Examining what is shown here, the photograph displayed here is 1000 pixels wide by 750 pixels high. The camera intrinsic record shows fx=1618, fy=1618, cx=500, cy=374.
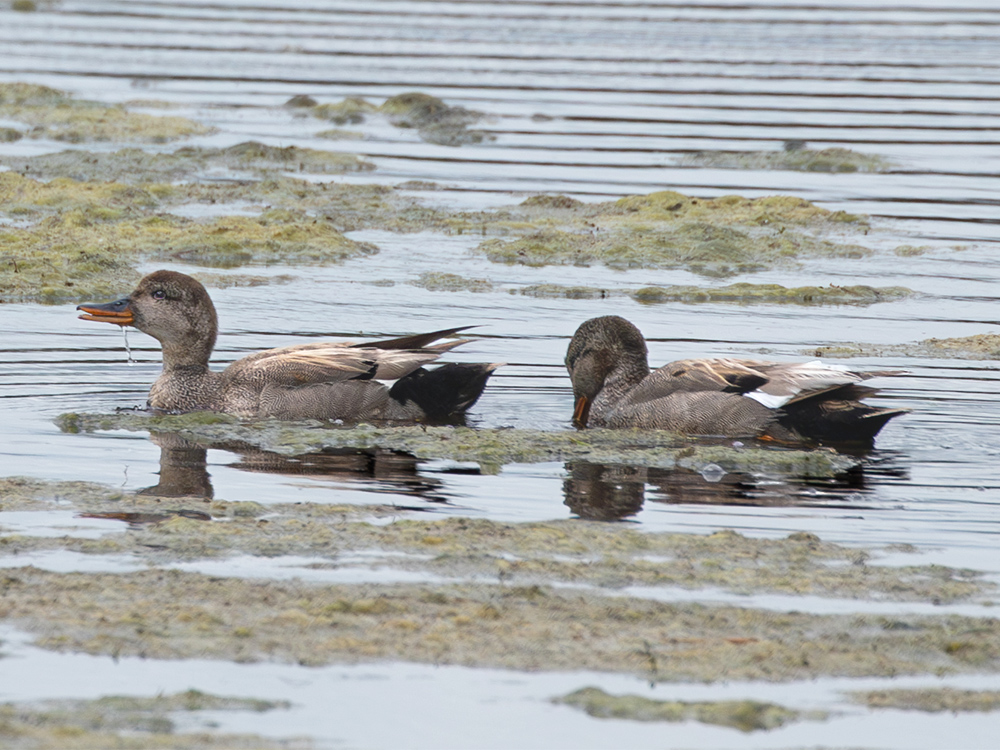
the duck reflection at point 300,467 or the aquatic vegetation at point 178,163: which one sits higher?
the aquatic vegetation at point 178,163

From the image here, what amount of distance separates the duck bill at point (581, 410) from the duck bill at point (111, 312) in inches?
107

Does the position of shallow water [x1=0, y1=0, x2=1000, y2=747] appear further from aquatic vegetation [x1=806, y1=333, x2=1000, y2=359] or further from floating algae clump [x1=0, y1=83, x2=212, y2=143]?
floating algae clump [x1=0, y1=83, x2=212, y2=143]

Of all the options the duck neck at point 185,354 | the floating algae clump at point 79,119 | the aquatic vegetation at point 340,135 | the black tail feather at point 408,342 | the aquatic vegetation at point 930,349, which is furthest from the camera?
the aquatic vegetation at point 340,135

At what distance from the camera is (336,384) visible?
9.16m

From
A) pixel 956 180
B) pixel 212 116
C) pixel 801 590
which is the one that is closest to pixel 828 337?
pixel 801 590

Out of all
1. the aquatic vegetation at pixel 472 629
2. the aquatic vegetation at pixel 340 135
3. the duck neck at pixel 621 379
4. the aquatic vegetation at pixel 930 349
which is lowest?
the aquatic vegetation at pixel 472 629

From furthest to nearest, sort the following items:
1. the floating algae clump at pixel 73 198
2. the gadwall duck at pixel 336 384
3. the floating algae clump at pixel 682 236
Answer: the floating algae clump at pixel 73 198, the floating algae clump at pixel 682 236, the gadwall duck at pixel 336 384

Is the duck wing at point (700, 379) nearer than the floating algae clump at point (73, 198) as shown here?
Yes

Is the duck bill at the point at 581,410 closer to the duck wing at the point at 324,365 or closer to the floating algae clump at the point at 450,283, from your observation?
the duck wing at the point at 324,365

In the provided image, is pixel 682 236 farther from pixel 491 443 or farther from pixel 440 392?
pixel 491 443

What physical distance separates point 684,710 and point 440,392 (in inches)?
187

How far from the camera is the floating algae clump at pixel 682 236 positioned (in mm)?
14188

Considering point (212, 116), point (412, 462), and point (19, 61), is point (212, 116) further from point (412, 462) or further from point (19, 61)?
point (412, 462)

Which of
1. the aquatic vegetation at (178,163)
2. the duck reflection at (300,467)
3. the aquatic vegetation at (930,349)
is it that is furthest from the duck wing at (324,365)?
the aquatic vegetation at (178,163)
